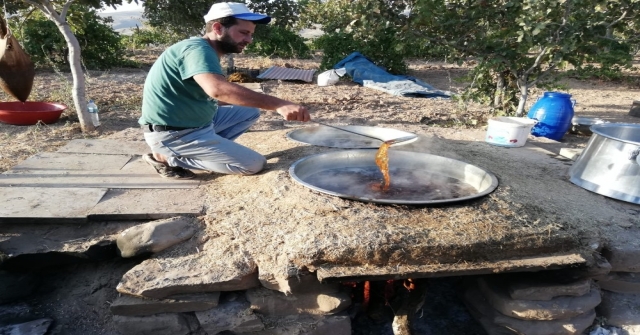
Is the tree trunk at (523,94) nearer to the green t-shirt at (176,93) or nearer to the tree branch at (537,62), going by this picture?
the tree branch at (537,62)

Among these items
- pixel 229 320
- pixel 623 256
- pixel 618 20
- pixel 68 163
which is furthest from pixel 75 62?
pixel 618 20

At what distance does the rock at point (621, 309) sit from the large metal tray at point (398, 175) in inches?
31.8

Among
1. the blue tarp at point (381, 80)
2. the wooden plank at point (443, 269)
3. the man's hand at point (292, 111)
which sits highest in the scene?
the man's hand at point (292, 111)

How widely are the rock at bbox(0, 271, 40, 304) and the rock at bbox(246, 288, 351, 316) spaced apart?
110 centimetres

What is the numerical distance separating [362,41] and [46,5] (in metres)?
7.22

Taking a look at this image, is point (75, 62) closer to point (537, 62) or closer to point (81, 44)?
point (537, 62)

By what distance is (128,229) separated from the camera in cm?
217

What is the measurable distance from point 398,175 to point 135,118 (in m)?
3.90

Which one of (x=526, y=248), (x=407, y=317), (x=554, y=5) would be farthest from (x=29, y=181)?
(x=554, y=5)

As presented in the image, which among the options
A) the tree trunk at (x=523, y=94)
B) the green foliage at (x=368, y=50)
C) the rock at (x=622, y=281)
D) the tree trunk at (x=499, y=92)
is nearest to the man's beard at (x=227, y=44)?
the rock at (x=622, y=281)

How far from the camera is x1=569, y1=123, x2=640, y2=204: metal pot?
2547 millimetres

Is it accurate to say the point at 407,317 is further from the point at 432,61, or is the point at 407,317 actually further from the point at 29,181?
the point at 432,61

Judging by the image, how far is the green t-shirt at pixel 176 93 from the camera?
2.62 m

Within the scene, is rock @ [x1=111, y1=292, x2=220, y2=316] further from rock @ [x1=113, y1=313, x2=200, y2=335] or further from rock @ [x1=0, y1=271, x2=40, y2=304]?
rock @ [x1=0, y1=271, x2=40, y2=304]
